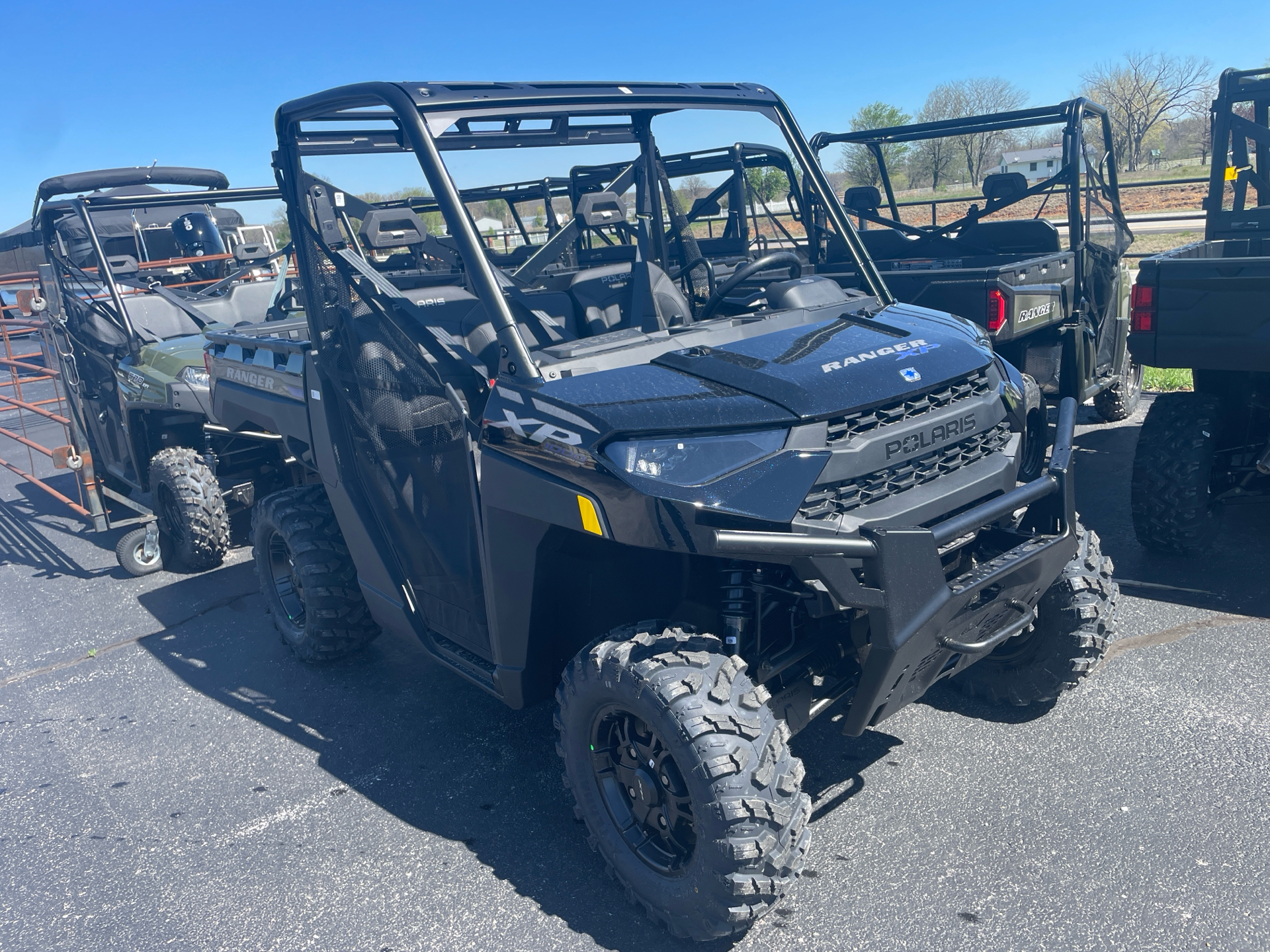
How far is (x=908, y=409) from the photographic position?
102 inches

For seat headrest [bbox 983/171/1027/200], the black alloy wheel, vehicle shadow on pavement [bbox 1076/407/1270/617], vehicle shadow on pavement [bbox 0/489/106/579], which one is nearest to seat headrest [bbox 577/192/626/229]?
the black alloy wheel

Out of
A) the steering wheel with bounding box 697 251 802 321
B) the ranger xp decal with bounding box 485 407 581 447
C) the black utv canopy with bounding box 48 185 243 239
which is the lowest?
the ranger xp decal with bounding box 485 407 581 447

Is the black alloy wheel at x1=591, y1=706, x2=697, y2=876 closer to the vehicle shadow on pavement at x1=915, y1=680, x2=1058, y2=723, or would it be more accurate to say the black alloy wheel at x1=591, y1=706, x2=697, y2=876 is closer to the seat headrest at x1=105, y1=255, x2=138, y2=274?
the vehicle shadow on pavement at x1=915, y1=680, x2=1058, y2=723

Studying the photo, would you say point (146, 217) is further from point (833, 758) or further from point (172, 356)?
point (833, 758)

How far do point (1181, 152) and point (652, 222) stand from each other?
184 feet

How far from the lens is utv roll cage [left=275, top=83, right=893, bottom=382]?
279cm

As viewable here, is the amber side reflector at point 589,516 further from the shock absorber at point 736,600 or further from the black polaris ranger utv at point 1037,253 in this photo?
the black polaris ranger utv at point 1037,253

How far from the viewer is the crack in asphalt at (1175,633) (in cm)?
399

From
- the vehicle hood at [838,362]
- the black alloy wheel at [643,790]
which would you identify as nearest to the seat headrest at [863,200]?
the vehicle hood at [838,362]

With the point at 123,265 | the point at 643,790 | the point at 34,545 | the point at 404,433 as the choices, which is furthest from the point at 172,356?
the point at 643,790

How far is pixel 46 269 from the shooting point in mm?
6711

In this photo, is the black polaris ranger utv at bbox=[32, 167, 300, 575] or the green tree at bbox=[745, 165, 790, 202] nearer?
the black polaris ranger utv at bbox=[32, 167, 300, 575]

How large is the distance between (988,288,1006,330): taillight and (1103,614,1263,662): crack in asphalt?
2.32m

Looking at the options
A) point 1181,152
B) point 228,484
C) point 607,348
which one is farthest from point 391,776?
point 1181,152
